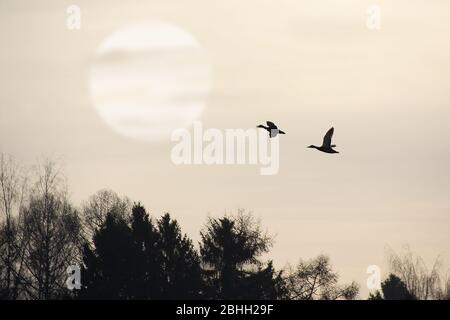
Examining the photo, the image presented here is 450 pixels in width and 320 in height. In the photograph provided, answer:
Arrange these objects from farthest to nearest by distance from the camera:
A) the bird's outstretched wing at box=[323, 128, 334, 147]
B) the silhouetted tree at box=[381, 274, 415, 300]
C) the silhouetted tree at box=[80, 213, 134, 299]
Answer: the silhouetted tree at box=[381, 274, 415, 300], the silhouetted tree at box=[80, 213, 134, 299], the bird's outstretched wing at box=[323, 128, 334, 147]

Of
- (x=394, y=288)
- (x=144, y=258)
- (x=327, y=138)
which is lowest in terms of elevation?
(x=144, y=258)

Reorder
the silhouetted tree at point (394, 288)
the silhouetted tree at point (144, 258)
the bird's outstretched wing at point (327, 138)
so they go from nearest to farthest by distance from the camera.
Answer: the bird's outstretched wing at point (327, 138)
the silhouetted tree at point (144, 258)
the silhouetted tree at point (394, 288)

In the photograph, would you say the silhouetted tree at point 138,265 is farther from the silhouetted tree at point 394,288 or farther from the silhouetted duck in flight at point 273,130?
the silhouetted tree at point 394,288

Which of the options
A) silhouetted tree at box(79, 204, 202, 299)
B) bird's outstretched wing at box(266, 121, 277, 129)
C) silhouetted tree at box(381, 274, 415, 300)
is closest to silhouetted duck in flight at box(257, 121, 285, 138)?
bird's outstretched wing at box(266, 121, 277, 129)

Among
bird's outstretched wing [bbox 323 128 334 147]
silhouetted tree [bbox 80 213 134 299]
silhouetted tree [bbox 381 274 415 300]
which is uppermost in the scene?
silhouetted tree [bbox 381 274 415 300]

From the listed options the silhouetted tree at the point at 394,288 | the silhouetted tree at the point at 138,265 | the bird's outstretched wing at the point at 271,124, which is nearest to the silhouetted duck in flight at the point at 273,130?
the bird's outstretched wing at the point at 271,124

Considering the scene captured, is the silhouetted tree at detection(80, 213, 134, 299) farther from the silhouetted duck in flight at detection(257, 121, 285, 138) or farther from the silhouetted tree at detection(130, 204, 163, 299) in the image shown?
the silhouetted duck in flight at detection(257, 121, 285, 138)

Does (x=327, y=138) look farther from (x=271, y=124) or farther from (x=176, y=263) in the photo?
(x=176, y=263)

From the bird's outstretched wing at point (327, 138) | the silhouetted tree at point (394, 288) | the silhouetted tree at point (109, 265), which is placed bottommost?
the silhouetted tree at point (109, 265)

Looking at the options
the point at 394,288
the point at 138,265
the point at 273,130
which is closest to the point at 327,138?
the point at 273,130

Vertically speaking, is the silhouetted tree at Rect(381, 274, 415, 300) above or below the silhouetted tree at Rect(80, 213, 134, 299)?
above

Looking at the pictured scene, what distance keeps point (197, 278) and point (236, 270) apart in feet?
9.17
